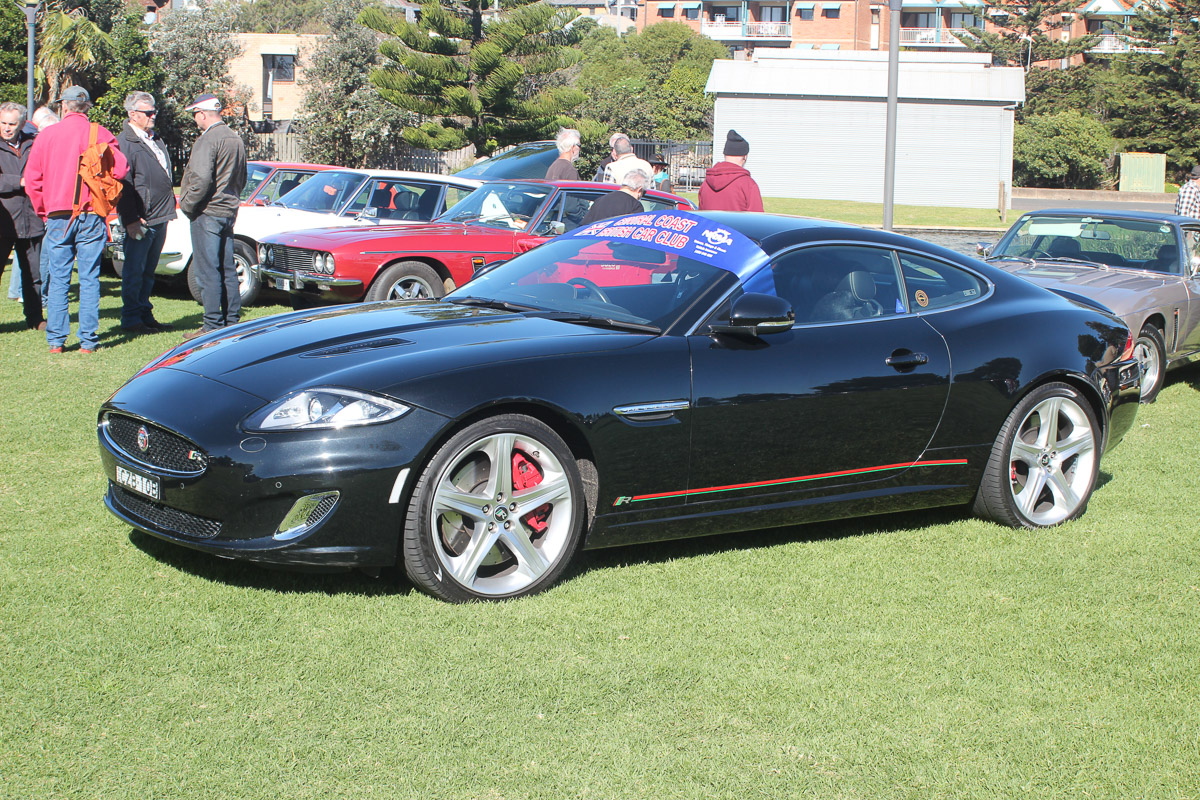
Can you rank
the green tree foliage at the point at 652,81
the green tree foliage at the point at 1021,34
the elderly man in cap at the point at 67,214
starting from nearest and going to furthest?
the elderly man in cap at the point at 67,214
the green tree foliage at the point at 652,81
the green tree foliage at the point at 1021,34

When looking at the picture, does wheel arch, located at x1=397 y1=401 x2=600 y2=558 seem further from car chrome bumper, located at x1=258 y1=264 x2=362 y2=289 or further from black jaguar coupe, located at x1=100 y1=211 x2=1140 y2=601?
car chrome bumper, located at x1=258 y1=264 x2=362 y2=289

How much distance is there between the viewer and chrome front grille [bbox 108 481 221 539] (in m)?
4.12

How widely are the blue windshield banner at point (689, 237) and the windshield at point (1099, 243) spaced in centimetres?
568

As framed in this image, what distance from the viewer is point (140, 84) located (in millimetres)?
41250

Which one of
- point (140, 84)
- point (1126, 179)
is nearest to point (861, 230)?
point (140, 84)

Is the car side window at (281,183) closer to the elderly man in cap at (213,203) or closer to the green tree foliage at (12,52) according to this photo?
the elderly man in cap at (213,203)

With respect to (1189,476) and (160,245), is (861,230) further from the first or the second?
(160,245)

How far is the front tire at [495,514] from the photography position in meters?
4.15

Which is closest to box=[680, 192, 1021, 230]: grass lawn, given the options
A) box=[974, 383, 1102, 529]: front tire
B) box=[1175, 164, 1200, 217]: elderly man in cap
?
box=[1175, 164, 1200, 217]: elderly man in cap

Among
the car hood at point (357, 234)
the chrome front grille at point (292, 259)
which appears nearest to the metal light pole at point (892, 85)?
the car hood at point (357, 234)

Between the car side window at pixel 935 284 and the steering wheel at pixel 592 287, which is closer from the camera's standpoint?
the steering wheel at pixel 592 287

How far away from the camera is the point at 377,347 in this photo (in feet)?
14.6

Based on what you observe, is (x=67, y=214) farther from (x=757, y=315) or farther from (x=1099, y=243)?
(x=1099, y=243)

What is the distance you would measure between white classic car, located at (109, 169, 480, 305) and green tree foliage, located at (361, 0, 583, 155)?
84.9ft
